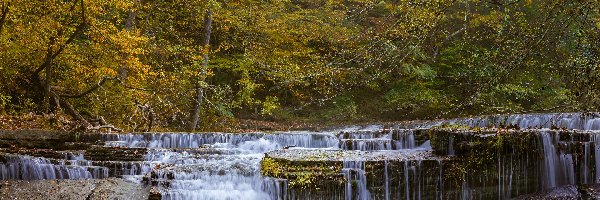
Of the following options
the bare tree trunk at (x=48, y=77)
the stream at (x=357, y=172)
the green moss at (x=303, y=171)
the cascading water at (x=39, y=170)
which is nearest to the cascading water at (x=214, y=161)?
the stream at (x=357, y=172)

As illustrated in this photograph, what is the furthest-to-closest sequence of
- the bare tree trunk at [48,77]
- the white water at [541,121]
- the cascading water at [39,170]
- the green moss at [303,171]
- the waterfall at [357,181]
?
the bare tree trunk at [48,77] < the white water at [541,121] < the cascading water at [39,170] < the waterfall at [357,181] < the green moss at [303,171]

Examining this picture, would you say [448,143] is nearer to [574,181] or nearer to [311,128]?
[574,181]

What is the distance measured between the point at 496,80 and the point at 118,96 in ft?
37.8

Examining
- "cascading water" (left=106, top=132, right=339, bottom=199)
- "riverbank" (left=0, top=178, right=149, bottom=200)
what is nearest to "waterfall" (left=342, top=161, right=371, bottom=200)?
"cascading water" (left=106, top=132, right=339, bottom=199)

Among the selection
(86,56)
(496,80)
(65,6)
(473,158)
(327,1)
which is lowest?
(473,158)

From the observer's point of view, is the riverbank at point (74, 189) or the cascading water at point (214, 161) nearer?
the riverbank at point (74, 189)

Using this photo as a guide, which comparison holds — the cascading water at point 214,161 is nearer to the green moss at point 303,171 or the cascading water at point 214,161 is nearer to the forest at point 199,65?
the green moss at point 303,171

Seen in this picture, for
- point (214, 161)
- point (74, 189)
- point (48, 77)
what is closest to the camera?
point (74, 189)

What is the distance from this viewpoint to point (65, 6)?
467 inches

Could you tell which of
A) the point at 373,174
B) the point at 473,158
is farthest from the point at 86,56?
the point at 473,158

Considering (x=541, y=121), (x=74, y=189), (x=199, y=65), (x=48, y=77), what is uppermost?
(x=199, y=65)

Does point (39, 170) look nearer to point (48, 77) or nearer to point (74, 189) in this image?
point (74, 189)

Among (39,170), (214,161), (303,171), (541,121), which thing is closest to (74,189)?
(39,170)

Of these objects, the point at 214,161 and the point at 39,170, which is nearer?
the point at 39,170
